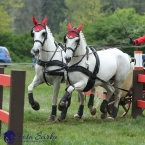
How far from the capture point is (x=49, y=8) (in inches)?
2697

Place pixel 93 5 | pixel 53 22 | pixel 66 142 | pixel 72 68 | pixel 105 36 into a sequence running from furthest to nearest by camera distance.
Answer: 1. pixel 53 22
2. pixel 93 5
3. pixel 105 36
4. pixel 72 68
5. pixel 66 142

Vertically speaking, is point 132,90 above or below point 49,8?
below

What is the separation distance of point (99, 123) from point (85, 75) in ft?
3.21

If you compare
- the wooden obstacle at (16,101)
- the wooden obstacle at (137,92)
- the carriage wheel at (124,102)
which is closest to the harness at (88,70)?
the wooden obstacle at (137,92)

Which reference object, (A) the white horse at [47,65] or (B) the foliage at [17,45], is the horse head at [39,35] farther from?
(B) the foliage at [17,45]

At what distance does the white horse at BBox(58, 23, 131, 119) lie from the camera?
8.55 metres

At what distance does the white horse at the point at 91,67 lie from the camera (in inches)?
337

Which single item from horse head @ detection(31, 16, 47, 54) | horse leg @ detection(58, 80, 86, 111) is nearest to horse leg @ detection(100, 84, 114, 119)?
horse leg @ detection(58, 80, 86, 111)

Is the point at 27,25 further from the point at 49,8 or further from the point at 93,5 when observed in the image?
the point at 93,5

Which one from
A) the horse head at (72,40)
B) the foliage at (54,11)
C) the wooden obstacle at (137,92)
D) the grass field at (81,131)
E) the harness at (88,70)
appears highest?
the foliage at (54,11)

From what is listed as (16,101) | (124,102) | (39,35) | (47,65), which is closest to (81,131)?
(47,65)

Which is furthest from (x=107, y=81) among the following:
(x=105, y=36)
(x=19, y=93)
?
(x=105, y=36)

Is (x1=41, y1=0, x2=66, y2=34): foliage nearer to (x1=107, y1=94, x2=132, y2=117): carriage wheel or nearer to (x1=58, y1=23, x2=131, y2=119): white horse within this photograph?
(x1=107, y1=94, x2=132, y2=117): carriage wheel

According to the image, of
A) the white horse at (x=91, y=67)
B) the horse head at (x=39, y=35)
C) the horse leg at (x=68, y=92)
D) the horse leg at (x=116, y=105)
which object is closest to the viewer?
the horse leg at (x=68, y=92)
